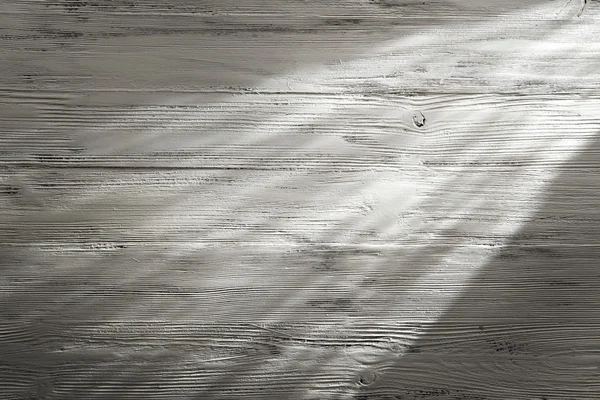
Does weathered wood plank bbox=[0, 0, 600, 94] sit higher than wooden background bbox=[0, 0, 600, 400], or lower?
higher

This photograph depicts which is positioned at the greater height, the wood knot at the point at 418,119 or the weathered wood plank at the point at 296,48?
the weathered wood plank at the point at 296,48

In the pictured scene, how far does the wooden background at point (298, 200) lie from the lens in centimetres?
113

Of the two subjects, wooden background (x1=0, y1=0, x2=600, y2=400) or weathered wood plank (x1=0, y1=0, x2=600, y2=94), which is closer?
wooden background (x1=0, y1=0, x2=600, y2=400)

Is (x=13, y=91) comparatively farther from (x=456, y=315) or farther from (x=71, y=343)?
(x=456, y=315)

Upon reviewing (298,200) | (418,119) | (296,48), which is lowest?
(298,200)

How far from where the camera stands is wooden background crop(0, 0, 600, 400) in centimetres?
113

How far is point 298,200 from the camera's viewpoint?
1210mm

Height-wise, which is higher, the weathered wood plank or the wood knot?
the weathered wood plank

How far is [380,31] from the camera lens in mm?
1342

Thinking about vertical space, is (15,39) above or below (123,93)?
above

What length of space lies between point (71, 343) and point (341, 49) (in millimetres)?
790

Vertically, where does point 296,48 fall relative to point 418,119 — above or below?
above

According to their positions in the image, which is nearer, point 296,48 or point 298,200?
point 298,200

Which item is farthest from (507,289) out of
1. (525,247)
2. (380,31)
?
(380,31)
